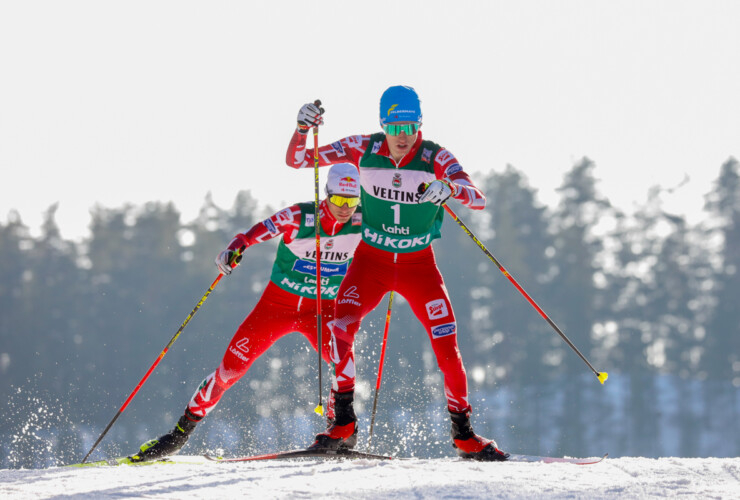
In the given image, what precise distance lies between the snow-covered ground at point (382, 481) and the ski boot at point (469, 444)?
0.53m

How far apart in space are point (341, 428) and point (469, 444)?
1.02 m

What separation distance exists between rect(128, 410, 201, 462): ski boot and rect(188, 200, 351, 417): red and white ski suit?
0.37ft

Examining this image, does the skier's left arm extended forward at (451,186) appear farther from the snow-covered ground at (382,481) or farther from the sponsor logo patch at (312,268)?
the snow-covered ground at (382,481)

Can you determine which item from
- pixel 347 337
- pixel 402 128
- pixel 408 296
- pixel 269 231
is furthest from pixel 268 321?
pixel 402 128

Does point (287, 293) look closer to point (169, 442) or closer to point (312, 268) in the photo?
point (312, 268)

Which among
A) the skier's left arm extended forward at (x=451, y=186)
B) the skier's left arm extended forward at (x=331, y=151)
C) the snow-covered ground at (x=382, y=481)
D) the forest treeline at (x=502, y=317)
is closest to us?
the snow-covered ground at (x=382, y=481)

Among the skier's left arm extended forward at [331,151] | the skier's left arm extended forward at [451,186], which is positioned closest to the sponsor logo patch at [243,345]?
the skier's left arm extended forward at [331,151]

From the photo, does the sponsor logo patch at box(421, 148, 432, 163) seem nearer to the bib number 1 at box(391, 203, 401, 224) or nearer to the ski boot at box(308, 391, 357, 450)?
the bib number 1 at box(391, 203, 401, 224)

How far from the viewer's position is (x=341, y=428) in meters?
6.12

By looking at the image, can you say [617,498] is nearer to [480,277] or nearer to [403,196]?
[403,196]

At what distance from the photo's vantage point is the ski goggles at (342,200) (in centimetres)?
649

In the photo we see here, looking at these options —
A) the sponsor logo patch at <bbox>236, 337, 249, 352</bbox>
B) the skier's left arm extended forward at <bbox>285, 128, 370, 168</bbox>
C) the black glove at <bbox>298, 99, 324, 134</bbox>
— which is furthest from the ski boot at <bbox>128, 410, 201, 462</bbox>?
the black glove at <bbox>298, 99, 324, 134</bbox>

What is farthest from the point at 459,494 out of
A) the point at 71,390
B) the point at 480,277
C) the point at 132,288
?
the point at 132,288

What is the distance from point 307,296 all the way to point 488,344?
4460cm
